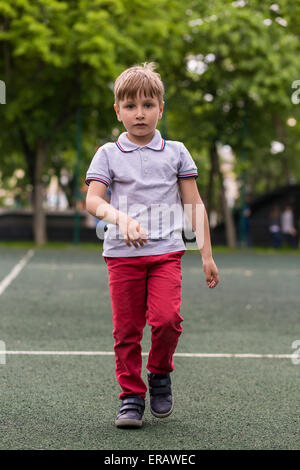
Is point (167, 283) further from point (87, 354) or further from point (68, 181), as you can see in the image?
point (68, 181)

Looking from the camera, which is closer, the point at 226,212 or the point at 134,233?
the point at 134,233

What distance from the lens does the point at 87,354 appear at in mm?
5953

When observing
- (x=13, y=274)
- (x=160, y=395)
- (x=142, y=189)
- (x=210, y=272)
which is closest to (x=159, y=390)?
(x=160, y=395)

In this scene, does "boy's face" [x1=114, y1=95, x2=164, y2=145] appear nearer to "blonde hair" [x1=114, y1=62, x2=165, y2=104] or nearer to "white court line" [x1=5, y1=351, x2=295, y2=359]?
"blonde hair" [x1=114, y1=62, x2=165, y2=104]

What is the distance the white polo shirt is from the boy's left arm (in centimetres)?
10

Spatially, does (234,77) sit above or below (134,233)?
above

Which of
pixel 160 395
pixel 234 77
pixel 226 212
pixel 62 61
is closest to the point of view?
pixel 160 395

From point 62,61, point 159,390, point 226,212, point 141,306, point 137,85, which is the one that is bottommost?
point 159,390

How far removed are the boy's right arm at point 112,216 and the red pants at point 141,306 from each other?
0.33 metres

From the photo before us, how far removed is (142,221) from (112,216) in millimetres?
331

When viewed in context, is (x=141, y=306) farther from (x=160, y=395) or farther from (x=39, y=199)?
(x=39, y=199)

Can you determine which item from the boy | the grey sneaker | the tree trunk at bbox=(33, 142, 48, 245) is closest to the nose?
the boy

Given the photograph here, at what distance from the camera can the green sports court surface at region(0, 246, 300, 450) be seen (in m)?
3.73

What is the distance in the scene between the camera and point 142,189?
379 centimetres
